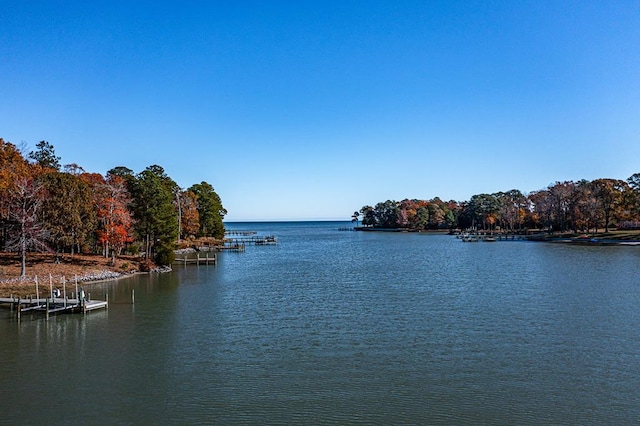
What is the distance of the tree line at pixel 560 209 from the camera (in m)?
105

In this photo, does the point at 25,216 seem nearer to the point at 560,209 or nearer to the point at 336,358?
the point at 336,358

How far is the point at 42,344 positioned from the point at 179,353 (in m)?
8.18

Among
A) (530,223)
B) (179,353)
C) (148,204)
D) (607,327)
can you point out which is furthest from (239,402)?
(530,223)

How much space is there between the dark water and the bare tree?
26.9 ft

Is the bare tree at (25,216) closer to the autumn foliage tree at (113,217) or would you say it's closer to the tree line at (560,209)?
the autumn foliage tree at (113,217)

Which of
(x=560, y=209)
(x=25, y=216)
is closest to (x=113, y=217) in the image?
(x=25, y=216)

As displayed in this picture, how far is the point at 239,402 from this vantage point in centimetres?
1794

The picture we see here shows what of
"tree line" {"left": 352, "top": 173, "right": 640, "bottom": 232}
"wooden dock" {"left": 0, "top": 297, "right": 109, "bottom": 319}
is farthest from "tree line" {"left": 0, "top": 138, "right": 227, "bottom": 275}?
"tree line" {"left": 352, "top": 173, "right": 640, "bottom": 232}

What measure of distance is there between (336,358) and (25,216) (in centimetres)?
3625

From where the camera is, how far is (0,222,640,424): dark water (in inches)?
676

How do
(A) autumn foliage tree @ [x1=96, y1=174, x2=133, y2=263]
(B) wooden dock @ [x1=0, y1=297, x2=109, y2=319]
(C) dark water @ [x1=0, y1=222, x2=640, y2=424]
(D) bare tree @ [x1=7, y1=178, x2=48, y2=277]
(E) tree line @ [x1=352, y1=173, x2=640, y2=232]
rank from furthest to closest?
(E) tree line @ [x1=352, y1=173, x2=640, y2=232]
(A) autumn foliage tree @ [x1=96, y1=174, x2=133, y2=263]
(D) bare tree @ [x1=7, y1=178, x2=48, y2=277]
(B) wooden dock @ [x1=0, y1=297, x2=109, y2=319]
(C) dark water @ [x1=0, y1=222, x2=640, y2=424]

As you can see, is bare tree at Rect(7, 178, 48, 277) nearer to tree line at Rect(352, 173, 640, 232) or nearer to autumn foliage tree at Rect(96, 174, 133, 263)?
autumn foliage tree at Rect(96, 174, 133, 263)

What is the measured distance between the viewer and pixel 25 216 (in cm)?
4438

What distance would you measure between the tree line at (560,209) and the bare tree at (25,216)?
10437 cm
